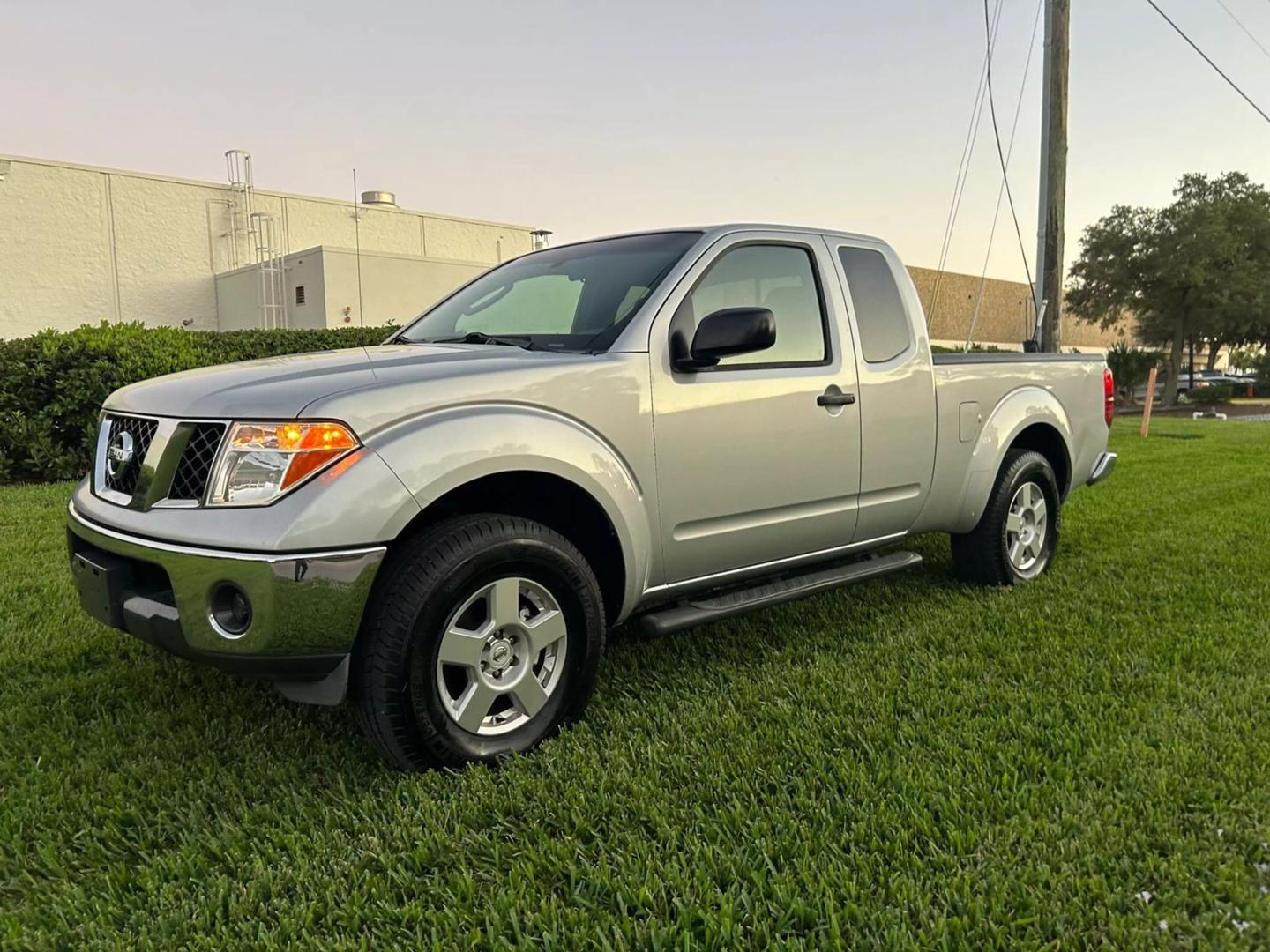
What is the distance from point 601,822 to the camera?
2551 mm

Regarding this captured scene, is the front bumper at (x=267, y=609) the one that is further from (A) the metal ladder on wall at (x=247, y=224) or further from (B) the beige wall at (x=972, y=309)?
(B) the beige wall at (x=972, y=309)

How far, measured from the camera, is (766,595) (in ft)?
12.0

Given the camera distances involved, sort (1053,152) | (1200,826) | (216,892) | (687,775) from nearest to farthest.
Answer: (216,892) < (1200,826) < (687,775) < (1053,152)

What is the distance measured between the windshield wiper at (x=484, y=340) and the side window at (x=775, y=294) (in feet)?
2.18

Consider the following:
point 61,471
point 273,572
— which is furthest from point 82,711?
point 61,471

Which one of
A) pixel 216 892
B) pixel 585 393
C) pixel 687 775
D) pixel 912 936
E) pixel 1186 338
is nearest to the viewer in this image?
pixel 912 936

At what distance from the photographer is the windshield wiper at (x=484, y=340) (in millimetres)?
3514

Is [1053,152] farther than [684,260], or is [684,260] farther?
[1053,152]

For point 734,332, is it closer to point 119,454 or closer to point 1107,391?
point 119,454

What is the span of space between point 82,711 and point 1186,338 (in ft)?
144

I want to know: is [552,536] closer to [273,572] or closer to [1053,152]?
[273,572]

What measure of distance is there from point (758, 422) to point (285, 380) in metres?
1.76

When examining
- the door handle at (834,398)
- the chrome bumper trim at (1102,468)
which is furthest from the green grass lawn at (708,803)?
the chrome bumper trim at (1102,468)

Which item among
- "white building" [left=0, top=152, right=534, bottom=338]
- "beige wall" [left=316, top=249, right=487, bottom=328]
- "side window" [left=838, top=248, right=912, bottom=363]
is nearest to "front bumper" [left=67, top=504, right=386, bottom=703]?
"side window" [left=838, top=248, right=912, bottom=363]
